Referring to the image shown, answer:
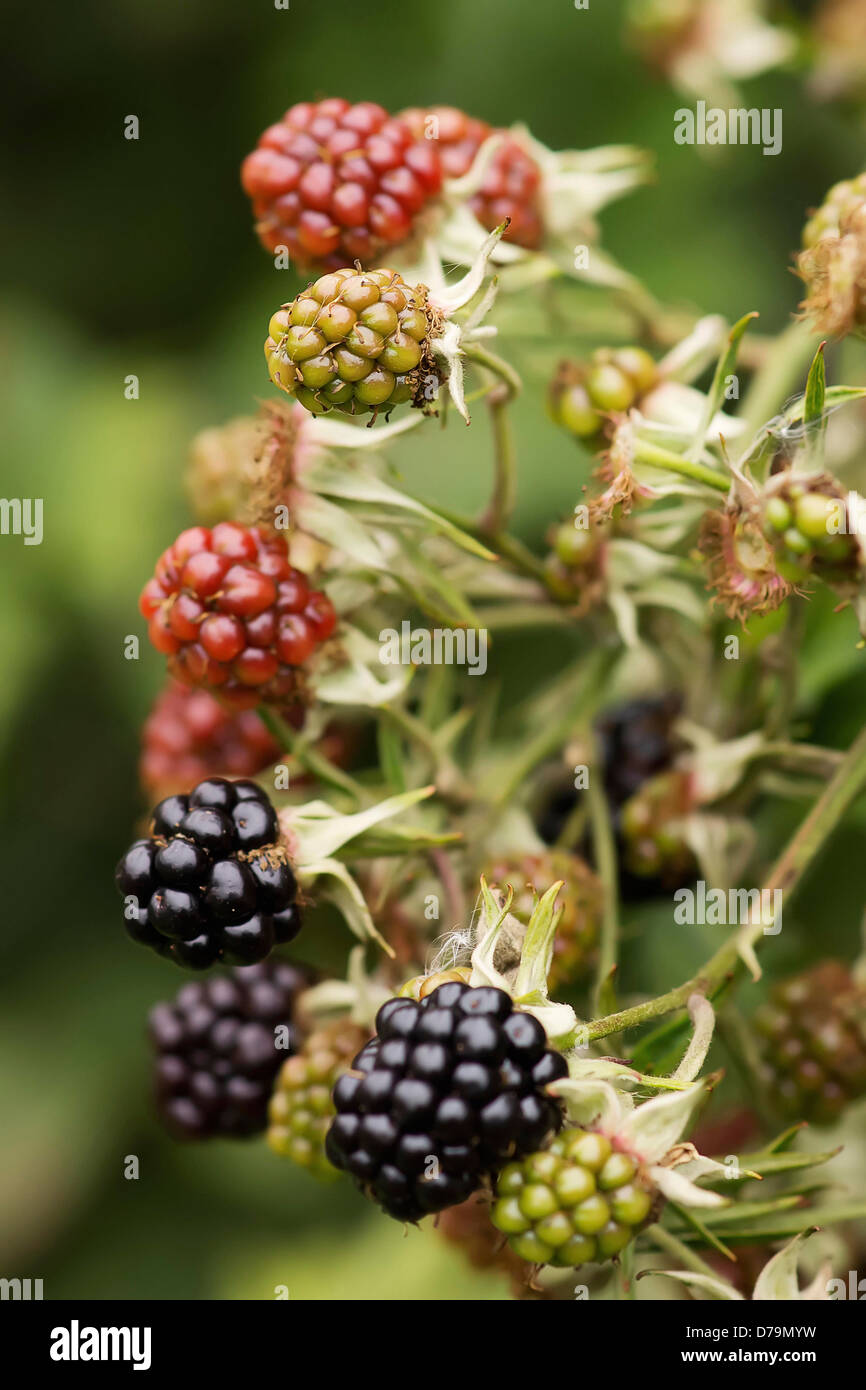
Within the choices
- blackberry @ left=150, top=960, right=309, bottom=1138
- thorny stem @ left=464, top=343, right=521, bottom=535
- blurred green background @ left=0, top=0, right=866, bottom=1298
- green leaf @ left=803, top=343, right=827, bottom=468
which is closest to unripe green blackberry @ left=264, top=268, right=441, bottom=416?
thorny stem @ left=464, top=343, right=521, bottom=535

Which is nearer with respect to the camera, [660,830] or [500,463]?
[500,463]

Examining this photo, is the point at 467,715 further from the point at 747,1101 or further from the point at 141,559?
the point at 141,559

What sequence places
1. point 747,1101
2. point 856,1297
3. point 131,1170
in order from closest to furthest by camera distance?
Result: 1. point 856,1297
2. point 747,1101
3. point 131,1170

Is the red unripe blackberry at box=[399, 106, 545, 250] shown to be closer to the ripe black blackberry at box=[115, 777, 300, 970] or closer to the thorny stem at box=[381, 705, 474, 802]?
the thorny stem at box=[381, 705, 474, 802]

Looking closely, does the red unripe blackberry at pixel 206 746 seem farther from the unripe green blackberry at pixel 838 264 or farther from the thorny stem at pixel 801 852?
the unripe green blackberry at pixel 838 264

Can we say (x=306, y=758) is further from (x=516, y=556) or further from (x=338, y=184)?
(x=338, y=184)

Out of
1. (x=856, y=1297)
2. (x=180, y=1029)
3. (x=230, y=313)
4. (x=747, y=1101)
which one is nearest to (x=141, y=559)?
(x=230, y=313)

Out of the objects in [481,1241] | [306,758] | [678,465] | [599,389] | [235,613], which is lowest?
[481,1241]

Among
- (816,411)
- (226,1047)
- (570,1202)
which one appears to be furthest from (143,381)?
(570,1202)
